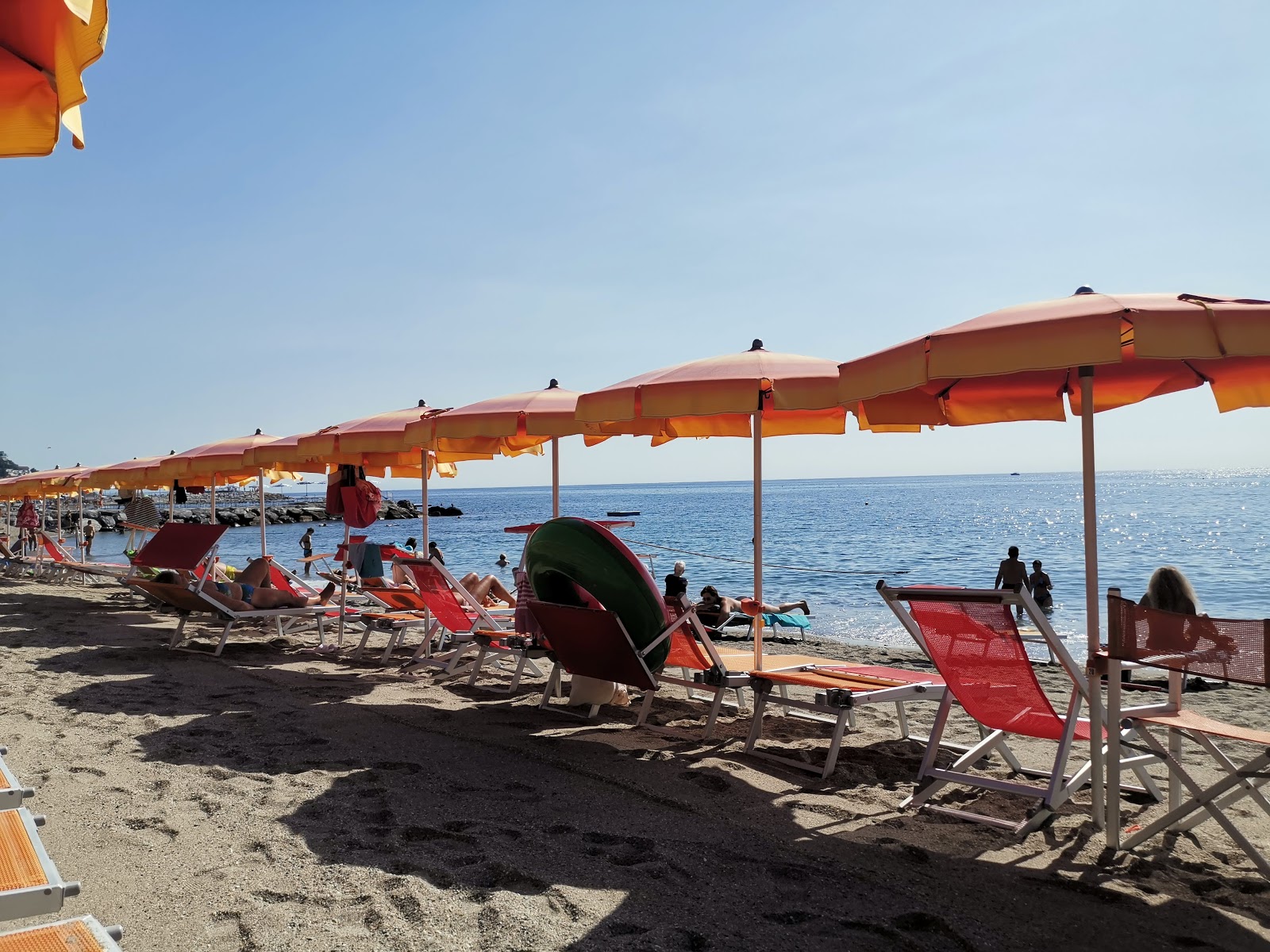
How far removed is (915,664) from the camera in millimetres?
9984

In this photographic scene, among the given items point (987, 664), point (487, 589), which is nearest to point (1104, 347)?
point (987, 664)

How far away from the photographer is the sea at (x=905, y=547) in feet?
61.6

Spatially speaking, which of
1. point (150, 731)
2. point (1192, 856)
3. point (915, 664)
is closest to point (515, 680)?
point (150, 731)

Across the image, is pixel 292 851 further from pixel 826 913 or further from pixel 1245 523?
pixel 1245 523

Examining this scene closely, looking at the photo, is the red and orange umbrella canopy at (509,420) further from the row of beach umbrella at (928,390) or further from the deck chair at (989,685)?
the deck chair at (989,685)

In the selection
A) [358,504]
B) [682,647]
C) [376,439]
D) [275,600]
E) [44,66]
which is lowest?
[275,600]

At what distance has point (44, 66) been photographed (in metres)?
2.13

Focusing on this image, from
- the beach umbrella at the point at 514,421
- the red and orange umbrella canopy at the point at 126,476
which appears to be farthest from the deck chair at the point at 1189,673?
the red and orange umbrella canopy at the point at 126,476

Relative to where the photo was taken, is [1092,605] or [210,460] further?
[210,460]

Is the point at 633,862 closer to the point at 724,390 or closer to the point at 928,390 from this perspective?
the point at 724,390

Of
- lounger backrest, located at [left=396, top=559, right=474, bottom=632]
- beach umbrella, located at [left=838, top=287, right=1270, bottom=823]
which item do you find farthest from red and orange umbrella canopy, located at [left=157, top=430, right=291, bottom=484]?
beach umbrella, located at [left=838, top=287, right=1270, bottom=823]

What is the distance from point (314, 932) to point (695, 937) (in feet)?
3.40

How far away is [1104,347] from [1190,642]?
1013 millimetres

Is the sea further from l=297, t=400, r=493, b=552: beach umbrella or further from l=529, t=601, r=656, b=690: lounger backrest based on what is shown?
l=529, t=601, r=656, b=690: lounger backrest
